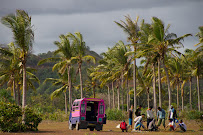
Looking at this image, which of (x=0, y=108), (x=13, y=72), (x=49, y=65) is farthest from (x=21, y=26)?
(x=49, y=65)

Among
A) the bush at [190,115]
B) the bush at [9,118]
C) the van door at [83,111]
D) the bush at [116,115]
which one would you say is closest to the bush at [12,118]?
the bush at [9,118]

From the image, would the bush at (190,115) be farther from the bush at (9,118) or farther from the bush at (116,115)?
the bush at (9,118)

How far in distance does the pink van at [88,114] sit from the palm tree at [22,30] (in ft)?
12.3

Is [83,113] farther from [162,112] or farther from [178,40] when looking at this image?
[178,40]

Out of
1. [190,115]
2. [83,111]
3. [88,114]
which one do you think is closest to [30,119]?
[83,111]

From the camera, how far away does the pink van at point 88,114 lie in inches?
794

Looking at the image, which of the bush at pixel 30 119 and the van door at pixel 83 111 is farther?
the van door at pixel 83 111

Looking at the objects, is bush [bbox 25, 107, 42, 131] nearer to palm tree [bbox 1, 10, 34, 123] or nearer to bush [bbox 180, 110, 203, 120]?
palm tree [bbox 1, 10, 34, 123]

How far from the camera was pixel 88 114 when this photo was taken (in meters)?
22.0

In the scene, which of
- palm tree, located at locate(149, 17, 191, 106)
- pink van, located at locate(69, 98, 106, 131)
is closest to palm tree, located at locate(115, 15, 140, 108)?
palm tree, located at locate(149, 17, 191, 106)

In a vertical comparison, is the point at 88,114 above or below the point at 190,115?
above

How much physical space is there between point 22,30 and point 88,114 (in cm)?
757

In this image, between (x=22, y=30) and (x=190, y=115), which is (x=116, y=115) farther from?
(x=22, y=30)

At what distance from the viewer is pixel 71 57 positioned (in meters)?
36.8
